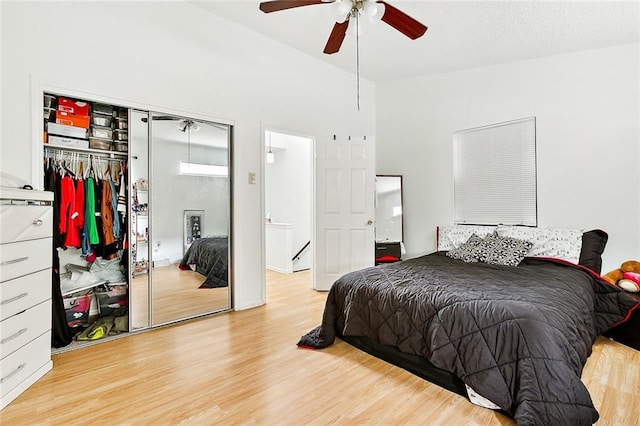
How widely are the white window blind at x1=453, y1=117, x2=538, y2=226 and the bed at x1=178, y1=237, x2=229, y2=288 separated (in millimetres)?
2947

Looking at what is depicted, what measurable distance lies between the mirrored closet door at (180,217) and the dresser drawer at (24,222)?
75 centimetres

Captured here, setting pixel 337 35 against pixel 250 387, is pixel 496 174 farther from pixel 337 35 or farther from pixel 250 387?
pixel 250 387

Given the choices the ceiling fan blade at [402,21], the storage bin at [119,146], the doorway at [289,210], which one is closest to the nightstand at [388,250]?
the doorway at [289,210]

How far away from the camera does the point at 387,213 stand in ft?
15.6

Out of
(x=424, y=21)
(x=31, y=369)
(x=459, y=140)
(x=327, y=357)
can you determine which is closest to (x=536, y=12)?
(x=424, y=21)

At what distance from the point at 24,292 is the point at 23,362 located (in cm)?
41

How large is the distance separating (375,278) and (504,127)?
2708 millimetres

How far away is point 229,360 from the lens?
95.1 inches

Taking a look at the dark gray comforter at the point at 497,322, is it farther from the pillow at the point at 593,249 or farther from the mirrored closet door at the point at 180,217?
the mirrored closet door at the point at 180,217

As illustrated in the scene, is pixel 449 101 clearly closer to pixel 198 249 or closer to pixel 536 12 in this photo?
pixel 536 12

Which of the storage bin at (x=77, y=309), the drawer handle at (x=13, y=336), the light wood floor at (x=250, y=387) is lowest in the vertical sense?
the light wood floor at (x=250, y=387)

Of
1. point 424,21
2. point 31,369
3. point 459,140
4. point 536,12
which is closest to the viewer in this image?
point 31,369

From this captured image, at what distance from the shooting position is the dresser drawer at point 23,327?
6.15ft

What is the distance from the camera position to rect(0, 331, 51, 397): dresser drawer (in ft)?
6.10
